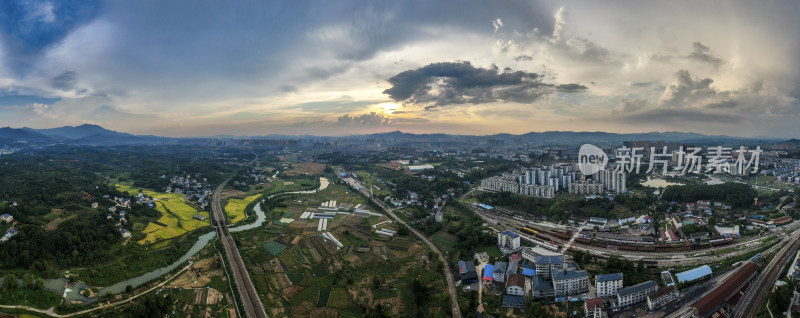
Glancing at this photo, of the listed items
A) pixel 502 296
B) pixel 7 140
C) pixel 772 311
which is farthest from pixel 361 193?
pixel 7 140

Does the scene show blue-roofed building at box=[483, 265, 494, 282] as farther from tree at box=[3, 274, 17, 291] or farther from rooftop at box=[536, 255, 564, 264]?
tree at box=[3, 274, 17, 291]

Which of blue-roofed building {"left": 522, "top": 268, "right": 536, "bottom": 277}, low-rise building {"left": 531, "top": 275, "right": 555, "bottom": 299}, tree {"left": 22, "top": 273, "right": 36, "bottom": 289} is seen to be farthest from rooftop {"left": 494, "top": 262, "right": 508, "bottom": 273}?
tree {"left": 22, "top": 273, "right": 36, "bottom": 289}

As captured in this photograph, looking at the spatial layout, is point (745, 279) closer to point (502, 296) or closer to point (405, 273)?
point (502, 296)

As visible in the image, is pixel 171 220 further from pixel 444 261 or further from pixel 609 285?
pixel 609 285

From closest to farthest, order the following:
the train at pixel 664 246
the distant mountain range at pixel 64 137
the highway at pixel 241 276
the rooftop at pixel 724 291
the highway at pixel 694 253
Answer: the rooftop at pixel 724 291 → the highway at pixel 241 276 → the highway at pixel 694 253 → the train at pixel 664 246 → the distant mountain range at pixel 64 137

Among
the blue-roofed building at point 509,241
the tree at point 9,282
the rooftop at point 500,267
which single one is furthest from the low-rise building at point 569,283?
the tree at point 9,282

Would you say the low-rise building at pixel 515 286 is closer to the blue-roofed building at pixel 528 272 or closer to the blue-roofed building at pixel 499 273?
the blue-roofed building at pixel 499 273
